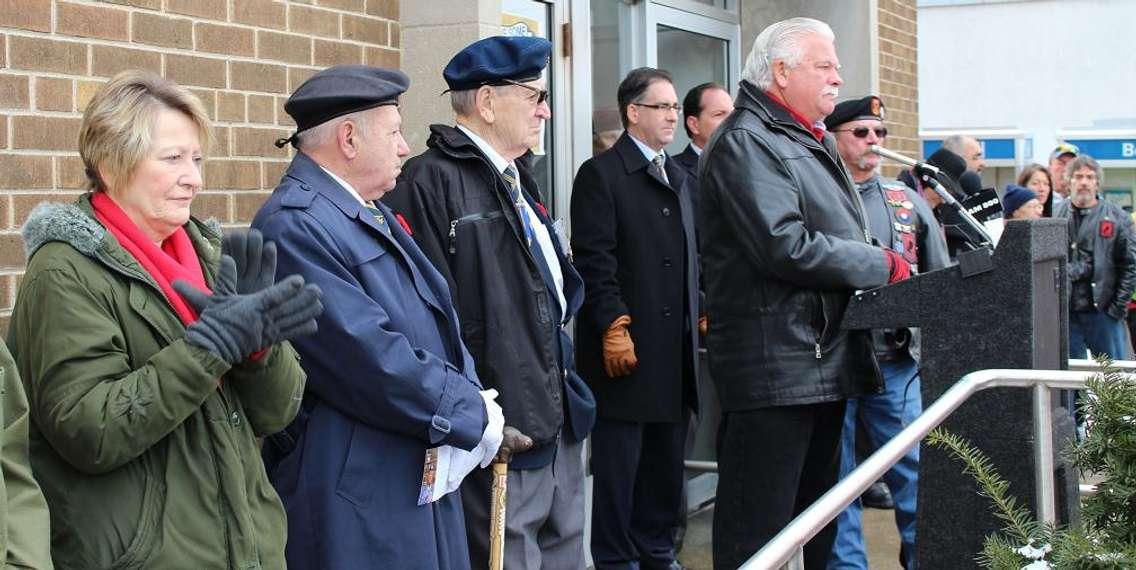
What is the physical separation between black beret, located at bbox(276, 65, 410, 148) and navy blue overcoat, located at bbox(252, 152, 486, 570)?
0.18m

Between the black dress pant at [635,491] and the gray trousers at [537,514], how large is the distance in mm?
1017

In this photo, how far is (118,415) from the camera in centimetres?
237

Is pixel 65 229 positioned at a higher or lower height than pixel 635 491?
higher

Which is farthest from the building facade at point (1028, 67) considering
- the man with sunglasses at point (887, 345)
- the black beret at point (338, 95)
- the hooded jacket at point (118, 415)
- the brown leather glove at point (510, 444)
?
the hooded jacket at point (118, 415)

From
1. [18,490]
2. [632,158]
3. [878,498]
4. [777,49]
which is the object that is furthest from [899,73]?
[18,490]

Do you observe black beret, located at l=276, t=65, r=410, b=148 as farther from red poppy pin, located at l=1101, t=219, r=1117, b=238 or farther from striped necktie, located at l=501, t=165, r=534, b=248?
red poppy pin, located at l=1101, t=219, r=1117, b=238

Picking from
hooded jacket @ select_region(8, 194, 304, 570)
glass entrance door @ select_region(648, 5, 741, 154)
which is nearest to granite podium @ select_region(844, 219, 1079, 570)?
hooded jacket @ select_region(8, 194, 304, 570)

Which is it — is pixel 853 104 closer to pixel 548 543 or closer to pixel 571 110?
pixel 571 110

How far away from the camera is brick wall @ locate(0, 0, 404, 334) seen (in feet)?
10.6

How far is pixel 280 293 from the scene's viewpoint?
2498 millimetres

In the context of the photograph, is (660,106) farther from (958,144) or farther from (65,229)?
(65,229)

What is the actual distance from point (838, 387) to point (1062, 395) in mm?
656

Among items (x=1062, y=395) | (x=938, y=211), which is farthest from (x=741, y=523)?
(x=938, y=211)

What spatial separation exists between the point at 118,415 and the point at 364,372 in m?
0.71
